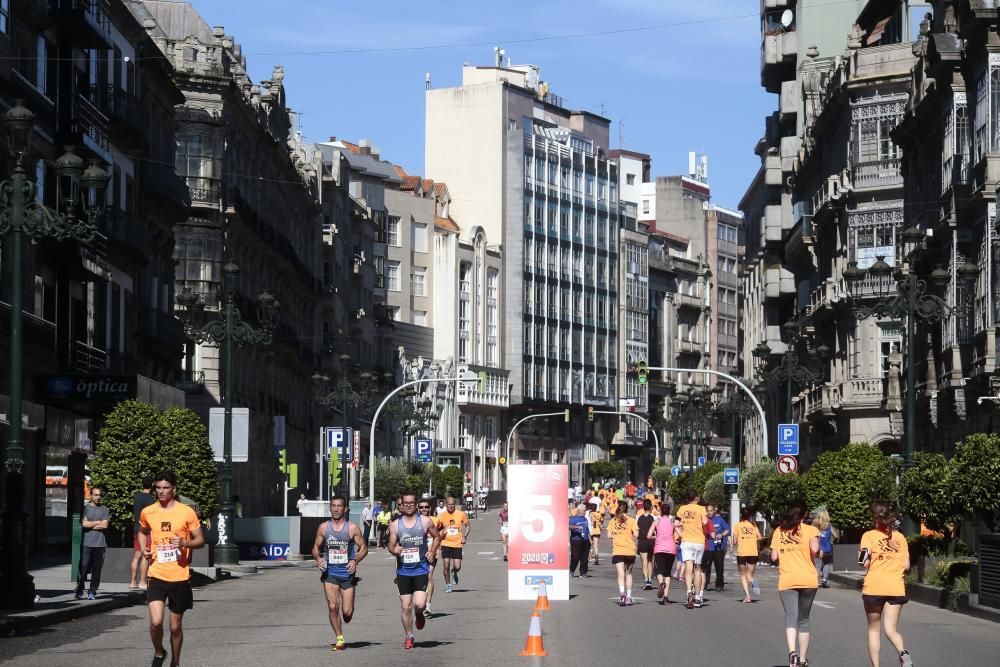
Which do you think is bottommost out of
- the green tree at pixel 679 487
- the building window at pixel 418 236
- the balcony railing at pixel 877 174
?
the green tree at pixel 679 487

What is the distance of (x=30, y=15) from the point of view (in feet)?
130

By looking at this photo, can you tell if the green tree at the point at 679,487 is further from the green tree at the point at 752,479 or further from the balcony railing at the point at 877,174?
the green tree at the point at 752,479

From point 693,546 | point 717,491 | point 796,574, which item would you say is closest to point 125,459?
point 693,546

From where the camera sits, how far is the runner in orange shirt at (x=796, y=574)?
57.2 ft

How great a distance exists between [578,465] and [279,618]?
132241mm

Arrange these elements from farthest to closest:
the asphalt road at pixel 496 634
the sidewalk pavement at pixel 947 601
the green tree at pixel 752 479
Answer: the green tree at pixel 752 479, the sidewalk pavement at pixel 947 601, the asphalt road at pixel 496 634

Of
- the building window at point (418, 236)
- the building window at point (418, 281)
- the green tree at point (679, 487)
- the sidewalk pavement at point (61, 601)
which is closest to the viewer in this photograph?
the sidewalk pavement at point (61, 601)

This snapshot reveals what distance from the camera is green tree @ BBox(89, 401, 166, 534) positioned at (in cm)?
3409

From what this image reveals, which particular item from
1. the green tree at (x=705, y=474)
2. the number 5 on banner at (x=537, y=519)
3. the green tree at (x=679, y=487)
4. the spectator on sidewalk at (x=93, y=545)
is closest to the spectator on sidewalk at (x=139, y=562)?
the spectator on sidewalk at (x=93, y=545)

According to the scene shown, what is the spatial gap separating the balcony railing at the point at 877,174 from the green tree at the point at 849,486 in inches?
1002

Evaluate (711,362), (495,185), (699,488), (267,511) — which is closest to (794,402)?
(699,488)

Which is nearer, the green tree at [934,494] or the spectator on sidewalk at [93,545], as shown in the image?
the spectator on sidewalk at [93,545]

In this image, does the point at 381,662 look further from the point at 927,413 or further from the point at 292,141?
the point at 292,141

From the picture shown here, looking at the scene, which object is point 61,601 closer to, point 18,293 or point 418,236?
point 18,293
